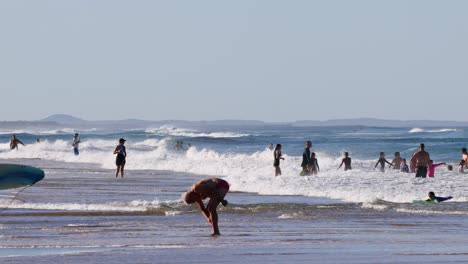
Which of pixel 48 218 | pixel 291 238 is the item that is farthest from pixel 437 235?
pixel 48 218

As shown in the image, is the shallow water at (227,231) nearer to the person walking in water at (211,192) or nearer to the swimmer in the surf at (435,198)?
the person walking in water at (211,192)

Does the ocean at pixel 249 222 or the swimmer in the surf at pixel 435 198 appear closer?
the ocean at pixel 249 222

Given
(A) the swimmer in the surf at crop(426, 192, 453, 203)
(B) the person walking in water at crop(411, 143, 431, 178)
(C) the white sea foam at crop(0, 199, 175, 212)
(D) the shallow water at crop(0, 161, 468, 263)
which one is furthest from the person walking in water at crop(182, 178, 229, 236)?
(B) the person walking in water at crop(411, 143, 431, 178)

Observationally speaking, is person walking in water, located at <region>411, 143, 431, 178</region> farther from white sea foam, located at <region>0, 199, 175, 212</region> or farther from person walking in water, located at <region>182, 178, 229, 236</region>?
person walking in water, located at <region>182, 178, 229, 236</region>

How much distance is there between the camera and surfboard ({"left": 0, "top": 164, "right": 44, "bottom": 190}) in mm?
19766

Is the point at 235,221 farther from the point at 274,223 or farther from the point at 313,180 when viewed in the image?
the point at 313,180

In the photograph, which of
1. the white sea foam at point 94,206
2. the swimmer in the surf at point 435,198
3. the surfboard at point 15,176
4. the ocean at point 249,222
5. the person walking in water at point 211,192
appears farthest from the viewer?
the swimmer in the surf at point 435,198

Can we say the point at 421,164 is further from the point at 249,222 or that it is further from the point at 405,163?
the point at 249,222

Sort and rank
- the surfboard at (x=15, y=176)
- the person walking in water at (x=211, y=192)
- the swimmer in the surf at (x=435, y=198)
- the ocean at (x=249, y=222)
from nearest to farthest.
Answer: the ocean at (x=249, y=222) < the person walking in water at (x=211, y=192) < the surfboard at (x=15, y=176) < the swimmer in the surf at (x=435, y=198)

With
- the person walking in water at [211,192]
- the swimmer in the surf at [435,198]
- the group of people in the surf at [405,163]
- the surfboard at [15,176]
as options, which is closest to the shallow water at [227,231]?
the person walking in water at [211,192]

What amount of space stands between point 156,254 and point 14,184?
605 centimetres

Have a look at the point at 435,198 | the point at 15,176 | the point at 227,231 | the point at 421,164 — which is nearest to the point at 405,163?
the point at 421,164

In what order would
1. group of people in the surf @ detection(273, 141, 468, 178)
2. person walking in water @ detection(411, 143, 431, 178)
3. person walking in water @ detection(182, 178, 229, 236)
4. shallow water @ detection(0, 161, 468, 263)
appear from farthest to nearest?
1. group of people in the surf @ detection(273, 141, 468, 178)
2. person walking in water @ detection(411, 143, 431, 178)
3. person walking in water @ detection(182, 178, 229, 236)
4. shallow water @ detection(0, 161, 468, 263)

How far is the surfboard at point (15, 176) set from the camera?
64.8 feet
